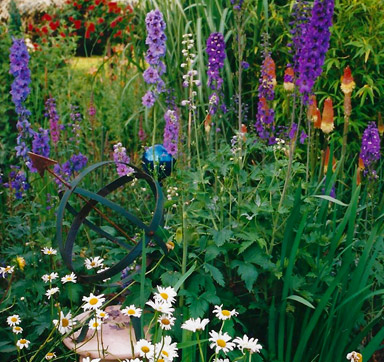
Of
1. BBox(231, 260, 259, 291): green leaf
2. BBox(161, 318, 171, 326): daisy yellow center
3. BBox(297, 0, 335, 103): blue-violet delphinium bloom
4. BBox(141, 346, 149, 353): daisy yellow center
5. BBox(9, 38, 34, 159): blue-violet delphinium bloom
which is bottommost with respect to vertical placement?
BBox(231, 260, 259, 291): green leaf

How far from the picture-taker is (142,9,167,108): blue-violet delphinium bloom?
227 centimetres

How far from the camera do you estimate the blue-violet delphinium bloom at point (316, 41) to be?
1979 mm

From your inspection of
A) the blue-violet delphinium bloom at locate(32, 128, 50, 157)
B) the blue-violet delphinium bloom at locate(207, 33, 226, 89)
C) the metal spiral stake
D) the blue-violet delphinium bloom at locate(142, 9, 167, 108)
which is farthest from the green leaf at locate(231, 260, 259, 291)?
the blue-violet delphinium bloom at locate(32, 128, 50, 157)

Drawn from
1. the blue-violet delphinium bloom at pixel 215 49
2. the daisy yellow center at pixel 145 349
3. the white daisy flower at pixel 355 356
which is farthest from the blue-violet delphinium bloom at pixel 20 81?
the white daisy flower at pixel 355 356

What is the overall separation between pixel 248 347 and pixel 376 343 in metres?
0.74

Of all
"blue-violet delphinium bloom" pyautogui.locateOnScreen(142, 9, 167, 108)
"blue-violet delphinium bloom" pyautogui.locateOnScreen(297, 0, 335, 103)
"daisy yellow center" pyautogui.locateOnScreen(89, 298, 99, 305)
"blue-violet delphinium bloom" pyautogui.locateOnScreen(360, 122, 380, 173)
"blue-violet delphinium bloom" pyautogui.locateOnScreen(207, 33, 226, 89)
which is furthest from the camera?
"blue-violet delphinium bloom" pyautogui.locateOnScreen(360, 122, 380, 173)

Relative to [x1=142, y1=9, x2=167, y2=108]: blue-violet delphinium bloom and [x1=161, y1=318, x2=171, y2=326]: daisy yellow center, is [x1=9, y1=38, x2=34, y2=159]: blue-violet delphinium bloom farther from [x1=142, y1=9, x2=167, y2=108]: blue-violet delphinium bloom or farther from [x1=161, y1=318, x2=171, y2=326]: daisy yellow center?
[x1=161, y1=318, x2=171, y2=326]: daisy yellow center

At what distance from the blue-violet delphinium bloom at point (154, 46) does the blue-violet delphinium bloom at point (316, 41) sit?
586 mm

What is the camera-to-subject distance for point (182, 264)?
6.49 feet

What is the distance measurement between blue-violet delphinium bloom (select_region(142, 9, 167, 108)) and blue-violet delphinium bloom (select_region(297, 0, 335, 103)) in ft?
1.92

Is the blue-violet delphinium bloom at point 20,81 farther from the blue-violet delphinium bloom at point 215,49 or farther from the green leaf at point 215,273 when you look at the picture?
the green leaf at point 215,273

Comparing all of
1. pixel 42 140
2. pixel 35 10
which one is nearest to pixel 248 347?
pixel 42 140

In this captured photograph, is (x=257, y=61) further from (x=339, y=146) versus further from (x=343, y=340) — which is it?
(x=343, y=340)

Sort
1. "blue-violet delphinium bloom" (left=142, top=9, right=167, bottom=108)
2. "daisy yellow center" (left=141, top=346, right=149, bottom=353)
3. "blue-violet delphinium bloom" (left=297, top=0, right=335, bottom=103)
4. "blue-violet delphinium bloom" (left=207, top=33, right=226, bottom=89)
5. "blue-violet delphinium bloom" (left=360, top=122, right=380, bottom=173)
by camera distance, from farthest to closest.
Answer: "blue-violet delphinium bloom" (left=360, top=122, right=380, bottom=173)
"blue-violet delphinium bloom" (left=207, top=33, right=226, bottom=89)
"blue-violet delphinium bloom" (left=142, top=9, right=167, bottom=108)
"blue-violet delphinium bloom" (left=297, top=0, right=335, bottom=103)
"daisy yellow center" (left=141, top=346, right=149, bottom=353)
